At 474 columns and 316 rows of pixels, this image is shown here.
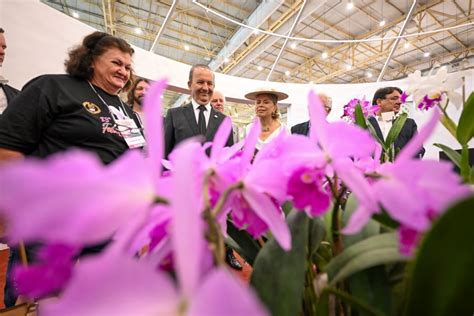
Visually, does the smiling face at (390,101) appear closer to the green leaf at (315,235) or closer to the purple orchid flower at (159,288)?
the green leaf at (315,235)

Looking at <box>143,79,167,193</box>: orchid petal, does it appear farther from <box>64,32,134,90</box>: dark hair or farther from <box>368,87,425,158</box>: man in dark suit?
<box>368,87,425,158</box>: man in dark suit

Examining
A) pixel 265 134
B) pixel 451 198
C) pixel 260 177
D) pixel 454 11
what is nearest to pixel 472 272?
pixel 451 198

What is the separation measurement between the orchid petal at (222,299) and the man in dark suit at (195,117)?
70.1 inches

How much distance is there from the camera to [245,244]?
35cm

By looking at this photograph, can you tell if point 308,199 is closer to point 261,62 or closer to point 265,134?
point 265,134

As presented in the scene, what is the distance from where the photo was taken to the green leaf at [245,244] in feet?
1.13

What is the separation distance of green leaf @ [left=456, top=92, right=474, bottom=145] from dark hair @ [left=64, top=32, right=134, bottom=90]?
127 cm

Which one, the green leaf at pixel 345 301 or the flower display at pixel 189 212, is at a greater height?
the flower display at pixel 189 212

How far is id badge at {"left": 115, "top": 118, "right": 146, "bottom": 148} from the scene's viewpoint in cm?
112

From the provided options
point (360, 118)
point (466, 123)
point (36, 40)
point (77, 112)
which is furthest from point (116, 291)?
point (36, 40)

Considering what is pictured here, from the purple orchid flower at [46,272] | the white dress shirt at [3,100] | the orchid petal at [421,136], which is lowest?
the white dress shirt at [3,100]

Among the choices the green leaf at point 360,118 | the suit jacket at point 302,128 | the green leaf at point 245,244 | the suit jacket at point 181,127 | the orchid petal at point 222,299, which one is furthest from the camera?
the suit jacket at point 302,128

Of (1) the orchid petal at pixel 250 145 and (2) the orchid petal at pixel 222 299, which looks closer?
(2) the orchid petal at pixel 222 299

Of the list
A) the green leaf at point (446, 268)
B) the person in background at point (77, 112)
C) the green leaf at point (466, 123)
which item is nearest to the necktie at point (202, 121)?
the person in background at point (77, 112)
